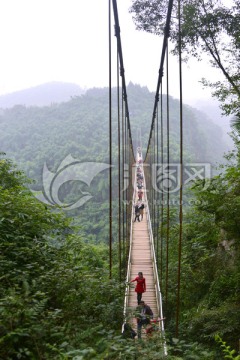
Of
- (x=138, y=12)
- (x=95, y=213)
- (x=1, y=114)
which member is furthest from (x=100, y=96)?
(x=138, y=12)

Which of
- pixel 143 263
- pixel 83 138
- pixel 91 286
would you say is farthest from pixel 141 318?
pixel 83 138

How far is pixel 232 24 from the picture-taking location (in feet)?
16.9

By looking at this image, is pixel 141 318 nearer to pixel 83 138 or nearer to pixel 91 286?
pixel 91 286

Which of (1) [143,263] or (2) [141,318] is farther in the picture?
(1) [143,263]

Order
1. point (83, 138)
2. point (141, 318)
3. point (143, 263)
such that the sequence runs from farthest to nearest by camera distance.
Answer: point (83, 138)
point (143, 263)
point (141, 318)

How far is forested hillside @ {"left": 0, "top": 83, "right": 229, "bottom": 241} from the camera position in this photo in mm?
25177

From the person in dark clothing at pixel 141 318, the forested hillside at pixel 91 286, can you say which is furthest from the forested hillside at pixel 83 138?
the person in dark clothing at pixel 141 318

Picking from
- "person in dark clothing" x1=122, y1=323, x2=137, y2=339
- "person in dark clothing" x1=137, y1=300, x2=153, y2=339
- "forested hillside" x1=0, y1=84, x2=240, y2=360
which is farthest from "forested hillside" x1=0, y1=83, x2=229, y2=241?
"person in dark clothing" x1=122, y1=323, x2=137, y2=339

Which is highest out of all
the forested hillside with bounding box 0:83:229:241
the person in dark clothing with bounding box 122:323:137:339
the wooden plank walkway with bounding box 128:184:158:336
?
the forested hillside with bounding box 0:83:229:241

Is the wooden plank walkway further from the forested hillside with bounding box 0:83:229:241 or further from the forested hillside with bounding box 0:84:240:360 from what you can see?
the forested hillside with bounding box 0:83:229:241

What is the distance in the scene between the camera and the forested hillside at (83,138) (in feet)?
82.6

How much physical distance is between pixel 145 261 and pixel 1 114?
41.0 metres

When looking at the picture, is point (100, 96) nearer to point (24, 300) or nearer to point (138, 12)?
point (138, 12)

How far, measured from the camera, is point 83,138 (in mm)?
34781
